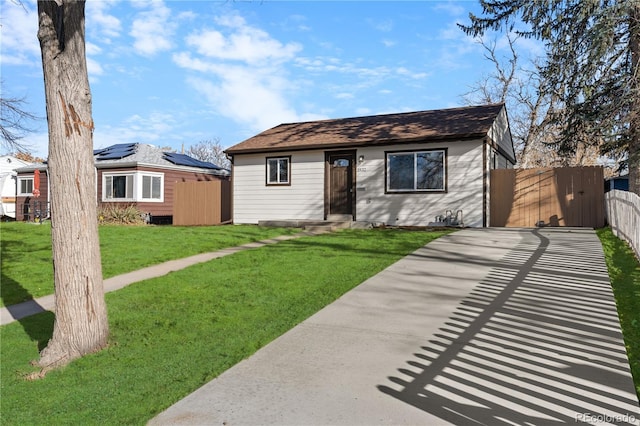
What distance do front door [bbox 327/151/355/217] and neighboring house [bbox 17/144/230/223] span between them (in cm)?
847


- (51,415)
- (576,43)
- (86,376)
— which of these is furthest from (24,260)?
(576,43)

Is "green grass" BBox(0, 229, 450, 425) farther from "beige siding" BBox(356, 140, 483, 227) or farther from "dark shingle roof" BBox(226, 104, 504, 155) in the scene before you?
"dark shingle roof" BBox(226, 104, 504, 155)

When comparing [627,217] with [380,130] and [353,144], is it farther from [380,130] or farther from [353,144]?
[380,130]

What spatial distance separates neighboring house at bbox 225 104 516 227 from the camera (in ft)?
46.4

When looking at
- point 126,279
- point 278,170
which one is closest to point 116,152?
point 278,170

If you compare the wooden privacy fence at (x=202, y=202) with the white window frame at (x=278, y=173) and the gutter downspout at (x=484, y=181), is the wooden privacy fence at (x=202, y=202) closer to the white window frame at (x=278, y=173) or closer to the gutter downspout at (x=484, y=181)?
the white window frame at (x=278, y=173)

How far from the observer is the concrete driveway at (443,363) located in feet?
9.72

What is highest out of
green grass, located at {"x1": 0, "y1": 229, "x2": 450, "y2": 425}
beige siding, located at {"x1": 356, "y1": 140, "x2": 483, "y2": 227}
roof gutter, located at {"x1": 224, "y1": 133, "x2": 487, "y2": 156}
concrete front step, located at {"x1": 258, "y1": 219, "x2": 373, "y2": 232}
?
roof gutter, located at {"x1": 224, "y1": 133, "x2": 487, "y2": 156}

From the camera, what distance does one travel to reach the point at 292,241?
1141 centimetres

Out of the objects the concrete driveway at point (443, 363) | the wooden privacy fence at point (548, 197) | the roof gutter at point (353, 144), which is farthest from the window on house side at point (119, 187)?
the concrete driveway at point (443, 363)

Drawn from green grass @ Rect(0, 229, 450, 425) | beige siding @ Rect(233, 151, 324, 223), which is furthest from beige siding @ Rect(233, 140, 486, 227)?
green grass @ Rect(0, 229, 450, 425)

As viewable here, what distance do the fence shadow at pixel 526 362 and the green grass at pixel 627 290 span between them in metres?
0.10

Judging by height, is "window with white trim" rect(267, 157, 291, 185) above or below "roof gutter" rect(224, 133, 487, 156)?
below

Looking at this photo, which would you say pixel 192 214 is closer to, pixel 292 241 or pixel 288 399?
pixel 292 241
